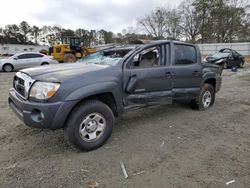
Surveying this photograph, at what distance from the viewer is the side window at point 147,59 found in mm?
4062

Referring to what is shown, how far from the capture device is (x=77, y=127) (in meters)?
3.26

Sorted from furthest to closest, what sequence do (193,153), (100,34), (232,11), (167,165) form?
(100,34) < (232,11) < (193,153) < (167,165)

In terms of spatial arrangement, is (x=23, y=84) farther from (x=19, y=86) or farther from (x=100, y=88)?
(x=100, y=88)

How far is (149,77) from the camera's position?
13.5ft

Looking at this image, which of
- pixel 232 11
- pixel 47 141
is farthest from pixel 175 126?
pixel 232 11

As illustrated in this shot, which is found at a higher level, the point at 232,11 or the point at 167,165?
the point at 232,11

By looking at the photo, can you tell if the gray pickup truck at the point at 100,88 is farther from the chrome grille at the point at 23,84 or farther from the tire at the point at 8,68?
the tire at the point at 8,68

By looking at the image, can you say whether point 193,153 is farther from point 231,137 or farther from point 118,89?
point 118,89

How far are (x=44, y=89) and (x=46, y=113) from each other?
0.33m

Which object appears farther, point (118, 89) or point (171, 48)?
point (171, 48)

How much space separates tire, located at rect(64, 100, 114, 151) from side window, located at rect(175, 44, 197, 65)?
207cm

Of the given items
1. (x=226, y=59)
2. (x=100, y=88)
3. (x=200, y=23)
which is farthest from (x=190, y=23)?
(x=100, y=88)

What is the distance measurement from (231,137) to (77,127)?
2.72 meters

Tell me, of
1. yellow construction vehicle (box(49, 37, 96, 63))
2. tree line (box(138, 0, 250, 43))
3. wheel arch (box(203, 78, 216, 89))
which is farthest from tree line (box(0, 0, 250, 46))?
wheel arch (box(203, 78, 216, 89))
